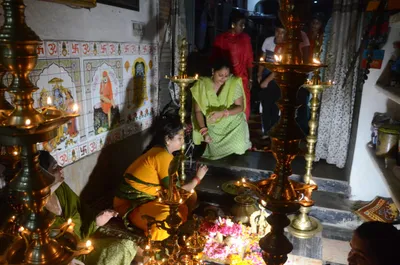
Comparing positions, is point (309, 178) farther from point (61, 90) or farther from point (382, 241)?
point (61, 90)

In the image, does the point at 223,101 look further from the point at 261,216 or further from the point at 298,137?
the point at 298,137

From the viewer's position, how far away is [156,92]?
5.23 meters

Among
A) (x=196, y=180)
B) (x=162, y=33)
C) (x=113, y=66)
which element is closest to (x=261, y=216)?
(x=196, y=180)

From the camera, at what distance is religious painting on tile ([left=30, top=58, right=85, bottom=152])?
3053 mm

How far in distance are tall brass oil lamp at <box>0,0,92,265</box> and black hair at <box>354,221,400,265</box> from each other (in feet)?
3.92

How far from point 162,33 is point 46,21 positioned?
2315 mm

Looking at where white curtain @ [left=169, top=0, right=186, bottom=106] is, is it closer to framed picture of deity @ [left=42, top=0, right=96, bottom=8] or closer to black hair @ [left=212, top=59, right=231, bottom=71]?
black hair @ [left=212, top=59, right=231, bottom=71]

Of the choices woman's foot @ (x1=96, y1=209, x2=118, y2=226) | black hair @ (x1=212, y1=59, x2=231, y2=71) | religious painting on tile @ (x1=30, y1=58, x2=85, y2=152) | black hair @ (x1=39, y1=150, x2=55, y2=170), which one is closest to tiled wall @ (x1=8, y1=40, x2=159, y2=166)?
religious painting on tile @ (x1=30, y1=58, x2=85, y2=152)

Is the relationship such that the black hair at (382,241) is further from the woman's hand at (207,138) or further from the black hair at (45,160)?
the woman's hand at (207,138)

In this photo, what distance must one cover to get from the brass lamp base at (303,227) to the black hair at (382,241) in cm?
187

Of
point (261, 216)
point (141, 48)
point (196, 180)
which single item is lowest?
point (261, 216)

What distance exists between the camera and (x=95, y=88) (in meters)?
3.83

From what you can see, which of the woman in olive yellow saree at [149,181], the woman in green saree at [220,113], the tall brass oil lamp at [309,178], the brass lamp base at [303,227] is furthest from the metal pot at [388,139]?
the woman in green saree at [220,113]

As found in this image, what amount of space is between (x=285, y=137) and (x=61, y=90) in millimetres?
2771
